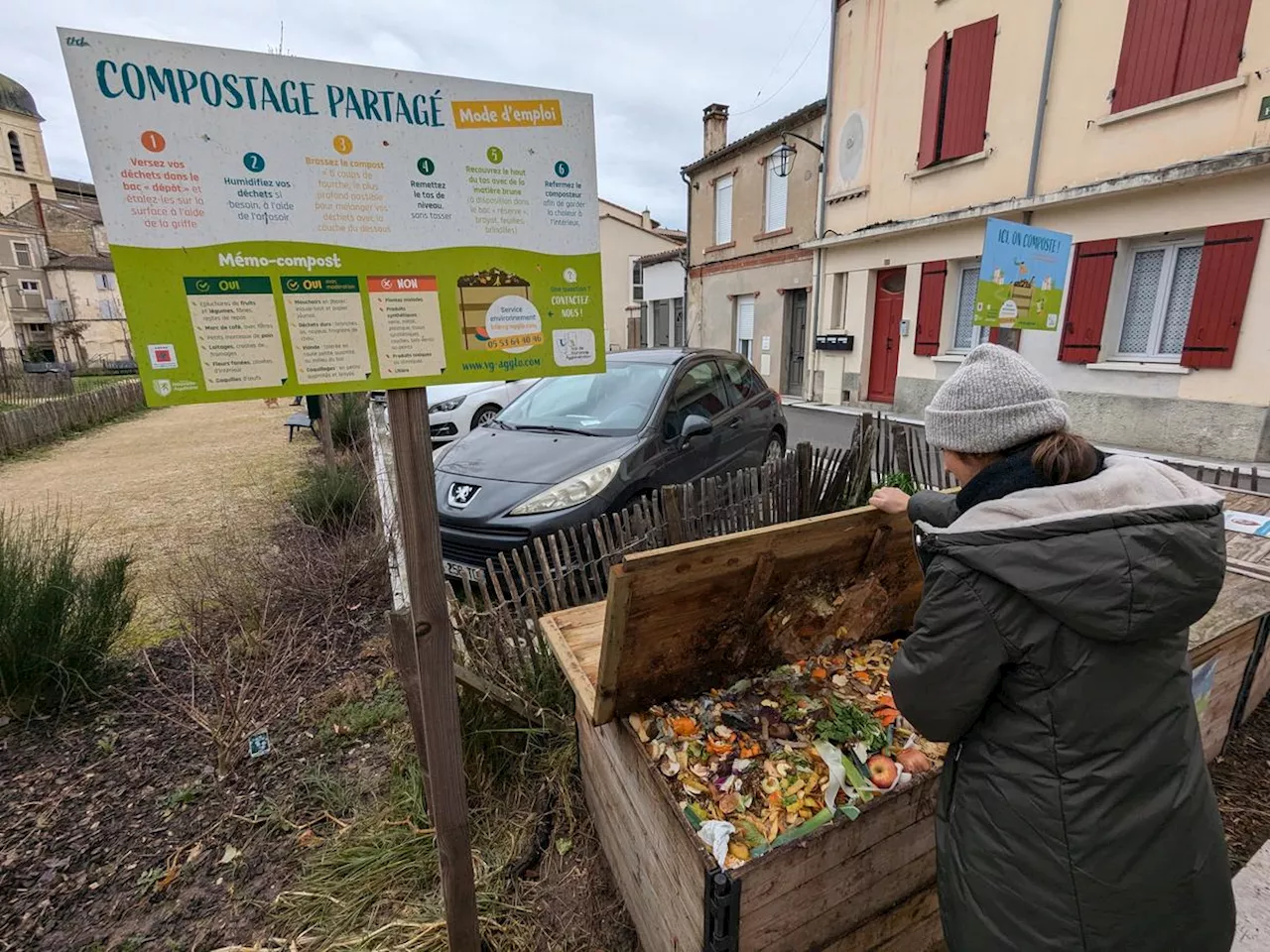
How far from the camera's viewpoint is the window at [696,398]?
4.62 metres

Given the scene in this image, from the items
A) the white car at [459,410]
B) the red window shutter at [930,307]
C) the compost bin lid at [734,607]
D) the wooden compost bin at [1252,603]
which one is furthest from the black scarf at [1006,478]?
the red window shutter at [930,307]

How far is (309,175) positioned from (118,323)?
49.8 m

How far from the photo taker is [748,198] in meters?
15.3

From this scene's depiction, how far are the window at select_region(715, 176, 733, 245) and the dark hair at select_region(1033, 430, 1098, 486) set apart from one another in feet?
54.0

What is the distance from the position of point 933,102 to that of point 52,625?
42.6 feet

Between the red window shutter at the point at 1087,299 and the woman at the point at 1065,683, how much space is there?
373 inches

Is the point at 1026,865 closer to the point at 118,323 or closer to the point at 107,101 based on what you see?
the point at 107,101

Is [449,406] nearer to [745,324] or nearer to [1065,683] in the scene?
[1065,683]

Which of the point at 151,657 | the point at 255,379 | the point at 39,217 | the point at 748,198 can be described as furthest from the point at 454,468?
the point at 39,217

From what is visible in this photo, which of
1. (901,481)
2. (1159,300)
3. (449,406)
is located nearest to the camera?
(901,481)

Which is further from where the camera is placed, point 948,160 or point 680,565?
point 948,160

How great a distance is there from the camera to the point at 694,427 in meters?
4.40

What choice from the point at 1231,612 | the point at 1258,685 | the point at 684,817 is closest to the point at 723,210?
the point at 1258,685

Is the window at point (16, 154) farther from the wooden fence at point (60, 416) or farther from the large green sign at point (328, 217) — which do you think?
the large green sign at point (328, 217)
